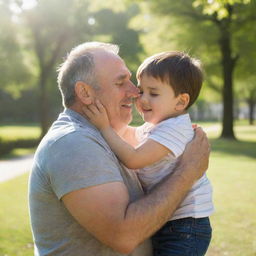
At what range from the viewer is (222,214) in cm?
837

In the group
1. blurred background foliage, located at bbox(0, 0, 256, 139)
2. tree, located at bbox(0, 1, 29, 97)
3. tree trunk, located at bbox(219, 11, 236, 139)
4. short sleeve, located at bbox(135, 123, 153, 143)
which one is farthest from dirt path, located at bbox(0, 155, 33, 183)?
tree trunk, located at bbox(219, 11, 236, 139)

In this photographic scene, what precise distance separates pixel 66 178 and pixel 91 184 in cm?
13

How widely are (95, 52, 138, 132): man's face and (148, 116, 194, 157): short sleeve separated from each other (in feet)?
0.76

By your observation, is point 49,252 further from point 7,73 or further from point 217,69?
point 7,73

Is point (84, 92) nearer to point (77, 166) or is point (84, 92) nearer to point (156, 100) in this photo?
point (156, 100)

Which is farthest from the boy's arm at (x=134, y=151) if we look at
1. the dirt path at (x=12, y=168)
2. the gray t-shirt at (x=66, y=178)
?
the dirt path at (x=12, y=168)

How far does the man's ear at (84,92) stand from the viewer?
9.21ft

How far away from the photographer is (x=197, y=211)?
2.92 m

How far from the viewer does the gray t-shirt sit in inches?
92.2

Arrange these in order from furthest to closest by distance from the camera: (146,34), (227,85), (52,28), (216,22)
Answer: (146,34) < (52,28) < (227,85) < (216,22)

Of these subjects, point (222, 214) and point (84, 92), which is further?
point (222, 214)

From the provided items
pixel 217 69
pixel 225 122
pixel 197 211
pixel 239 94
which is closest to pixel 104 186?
pixel 197 211

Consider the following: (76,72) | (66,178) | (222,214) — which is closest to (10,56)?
(222,214)

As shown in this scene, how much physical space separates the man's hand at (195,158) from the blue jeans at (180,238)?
314mm
